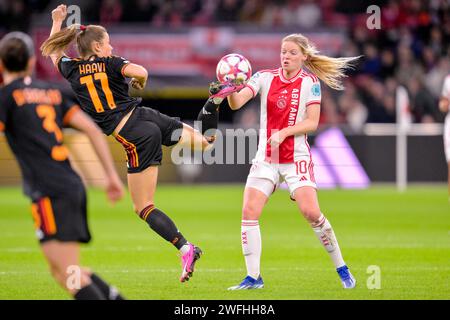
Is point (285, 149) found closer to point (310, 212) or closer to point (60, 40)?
point (310, 212)

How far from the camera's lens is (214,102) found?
8688mm

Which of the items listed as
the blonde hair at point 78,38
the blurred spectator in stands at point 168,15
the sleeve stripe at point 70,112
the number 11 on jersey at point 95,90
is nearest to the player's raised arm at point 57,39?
the blonde hair at point 78,38

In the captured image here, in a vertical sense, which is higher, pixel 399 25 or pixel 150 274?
pixel 399 25

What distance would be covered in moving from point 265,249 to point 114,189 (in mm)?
6098

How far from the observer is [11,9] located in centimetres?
2434

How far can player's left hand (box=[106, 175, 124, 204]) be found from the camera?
5.97m

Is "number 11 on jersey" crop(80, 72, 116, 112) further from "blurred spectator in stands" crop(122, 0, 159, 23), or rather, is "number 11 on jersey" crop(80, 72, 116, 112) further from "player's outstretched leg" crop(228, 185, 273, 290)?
"blurred spectator in stands" crop(122, 0, 159, 23)

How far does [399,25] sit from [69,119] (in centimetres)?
1926

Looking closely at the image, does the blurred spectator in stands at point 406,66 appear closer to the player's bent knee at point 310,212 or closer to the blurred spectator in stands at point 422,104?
the blurred spectator in stands at point 422,104

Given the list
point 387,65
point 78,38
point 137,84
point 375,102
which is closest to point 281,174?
point 137,84

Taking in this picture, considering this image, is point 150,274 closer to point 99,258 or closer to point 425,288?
point 99,258

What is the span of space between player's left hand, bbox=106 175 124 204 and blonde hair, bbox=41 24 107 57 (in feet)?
10.0

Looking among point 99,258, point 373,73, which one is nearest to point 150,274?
point 99,258
